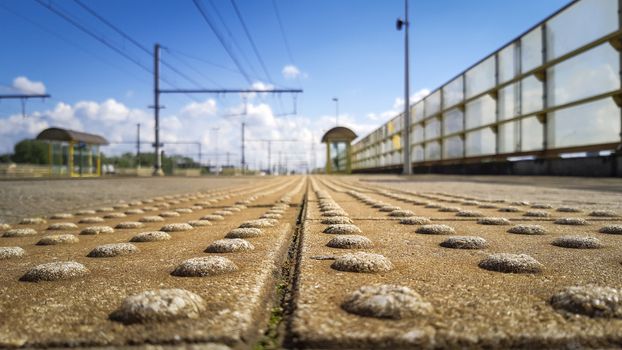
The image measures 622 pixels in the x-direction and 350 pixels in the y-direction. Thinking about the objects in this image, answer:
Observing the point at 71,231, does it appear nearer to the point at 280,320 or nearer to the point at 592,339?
the point at 280,320

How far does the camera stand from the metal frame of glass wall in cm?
937

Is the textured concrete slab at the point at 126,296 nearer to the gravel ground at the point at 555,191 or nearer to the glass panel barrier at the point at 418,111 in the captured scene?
the gravel ground at the point at 555,191

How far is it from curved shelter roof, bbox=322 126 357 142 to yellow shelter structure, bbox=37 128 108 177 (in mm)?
17747

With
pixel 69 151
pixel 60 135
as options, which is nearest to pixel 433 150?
pixel 60 135

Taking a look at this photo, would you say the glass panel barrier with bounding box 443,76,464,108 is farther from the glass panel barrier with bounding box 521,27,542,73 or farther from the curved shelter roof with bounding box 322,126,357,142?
the curved shelter roof with bounding box 322,126,357,142

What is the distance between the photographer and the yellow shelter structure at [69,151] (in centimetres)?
2675

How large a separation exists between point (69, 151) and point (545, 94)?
28.4m

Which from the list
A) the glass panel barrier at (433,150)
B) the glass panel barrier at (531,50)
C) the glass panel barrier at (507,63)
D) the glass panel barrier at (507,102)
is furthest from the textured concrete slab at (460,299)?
the glass panel barrier at (433,150)

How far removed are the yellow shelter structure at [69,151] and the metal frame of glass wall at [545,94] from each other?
940 inches

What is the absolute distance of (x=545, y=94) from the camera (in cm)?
1148

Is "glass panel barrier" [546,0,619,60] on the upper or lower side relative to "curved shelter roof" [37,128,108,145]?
upper

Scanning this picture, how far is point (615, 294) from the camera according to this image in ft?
3.24

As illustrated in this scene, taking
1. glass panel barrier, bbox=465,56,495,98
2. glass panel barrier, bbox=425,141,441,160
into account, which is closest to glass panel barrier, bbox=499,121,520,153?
glass panel barrier, bbox=465,56,495,98

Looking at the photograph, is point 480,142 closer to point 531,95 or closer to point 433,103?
point 531,95
